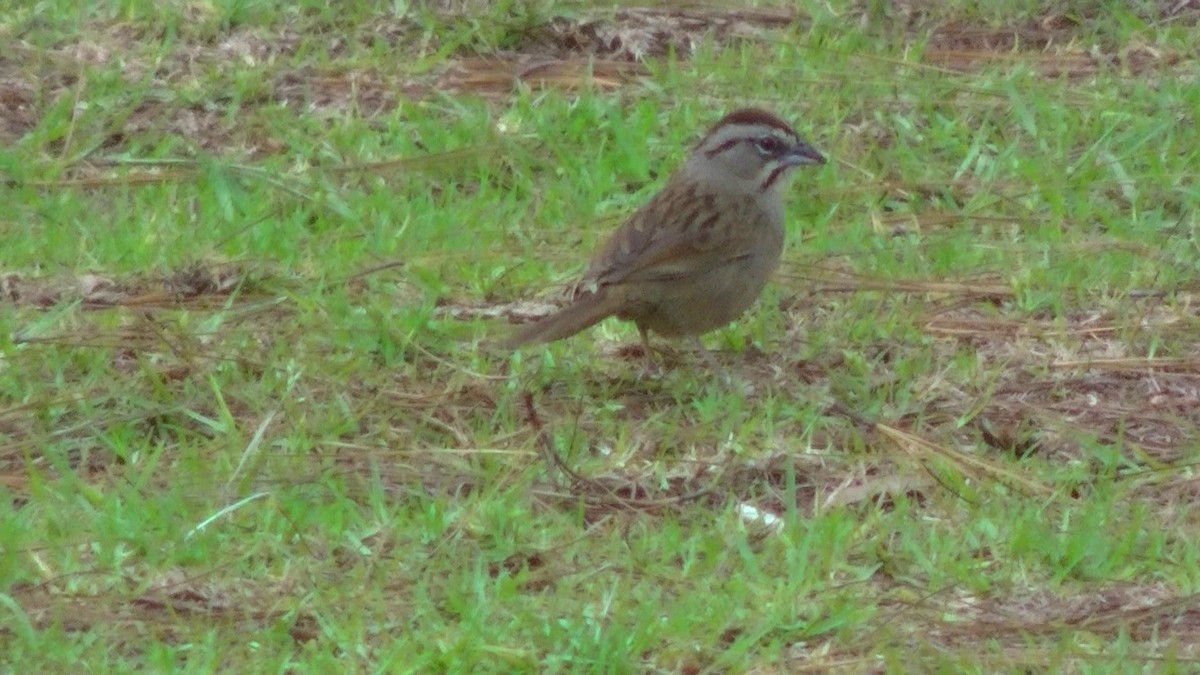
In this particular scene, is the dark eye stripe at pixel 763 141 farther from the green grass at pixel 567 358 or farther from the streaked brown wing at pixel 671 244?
the green grass at pixel 567 358

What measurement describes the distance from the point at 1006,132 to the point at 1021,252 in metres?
1.04

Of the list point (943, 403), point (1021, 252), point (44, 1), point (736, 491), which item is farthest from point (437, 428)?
point (44, 1)

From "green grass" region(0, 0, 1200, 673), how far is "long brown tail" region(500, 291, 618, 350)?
18 centimetres

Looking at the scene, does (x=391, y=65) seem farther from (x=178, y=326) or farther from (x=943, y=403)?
(x=943, y=403)

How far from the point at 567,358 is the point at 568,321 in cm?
39

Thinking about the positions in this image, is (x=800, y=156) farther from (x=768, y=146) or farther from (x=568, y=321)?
(x=568, y=321)

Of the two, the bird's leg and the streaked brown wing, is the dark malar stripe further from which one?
the bird's leg

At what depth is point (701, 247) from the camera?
23.0 ft

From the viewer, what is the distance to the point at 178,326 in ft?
23.0

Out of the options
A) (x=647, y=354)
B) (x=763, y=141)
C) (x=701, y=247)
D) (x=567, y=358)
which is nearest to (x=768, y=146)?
(x=763, y=141)

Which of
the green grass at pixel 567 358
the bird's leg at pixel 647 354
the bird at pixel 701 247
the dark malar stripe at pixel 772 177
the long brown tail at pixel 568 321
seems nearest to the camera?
the green grass at pixel 567 358

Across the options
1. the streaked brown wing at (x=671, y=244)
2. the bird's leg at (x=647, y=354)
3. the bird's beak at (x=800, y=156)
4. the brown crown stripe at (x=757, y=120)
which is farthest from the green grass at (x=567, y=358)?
the brown crown stripe at (x=757, y=120)

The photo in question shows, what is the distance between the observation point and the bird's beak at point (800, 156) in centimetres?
731

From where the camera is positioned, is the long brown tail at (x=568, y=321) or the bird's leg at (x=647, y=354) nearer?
the long brown tail at (x=568, y=321)
